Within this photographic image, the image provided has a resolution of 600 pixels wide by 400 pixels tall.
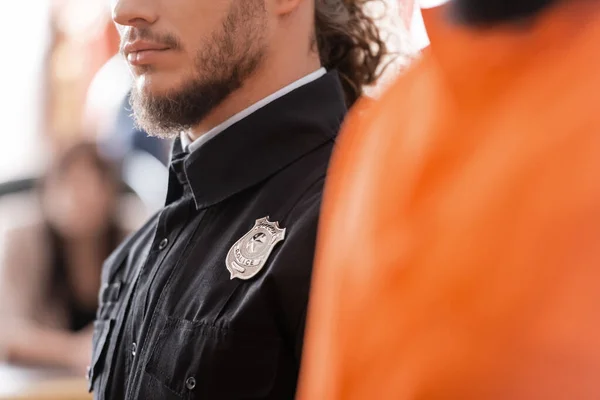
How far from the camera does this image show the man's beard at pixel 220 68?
0.98 meters

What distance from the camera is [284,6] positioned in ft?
3.37

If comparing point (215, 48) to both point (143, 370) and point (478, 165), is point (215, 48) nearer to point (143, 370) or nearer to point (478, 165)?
point (143, 370)

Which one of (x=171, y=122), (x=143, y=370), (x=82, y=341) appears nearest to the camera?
(x=143, y=370)

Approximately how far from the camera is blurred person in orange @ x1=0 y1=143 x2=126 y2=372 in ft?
6.31

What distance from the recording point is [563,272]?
27cm

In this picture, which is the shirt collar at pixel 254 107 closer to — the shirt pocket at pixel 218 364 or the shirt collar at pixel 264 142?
the shirt collar at pixel 264 142

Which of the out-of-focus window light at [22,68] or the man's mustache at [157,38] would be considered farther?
the out-of-focus window light at [22,68]

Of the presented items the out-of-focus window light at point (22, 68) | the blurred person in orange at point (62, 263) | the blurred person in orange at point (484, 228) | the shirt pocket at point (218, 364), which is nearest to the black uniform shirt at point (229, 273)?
the shirt pocket at point (218, 364)

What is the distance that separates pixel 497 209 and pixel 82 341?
1768mm

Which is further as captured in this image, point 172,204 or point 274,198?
point 172,204

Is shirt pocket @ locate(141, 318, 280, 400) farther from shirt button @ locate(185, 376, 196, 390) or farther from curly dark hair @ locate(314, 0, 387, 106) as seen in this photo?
curly dark hair @ locate(314, 0, 387, 106)

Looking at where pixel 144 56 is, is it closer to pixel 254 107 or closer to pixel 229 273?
pixel 254 107

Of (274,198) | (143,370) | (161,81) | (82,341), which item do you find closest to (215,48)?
(161,81)

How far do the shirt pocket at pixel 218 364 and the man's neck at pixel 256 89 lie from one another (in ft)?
0.95
